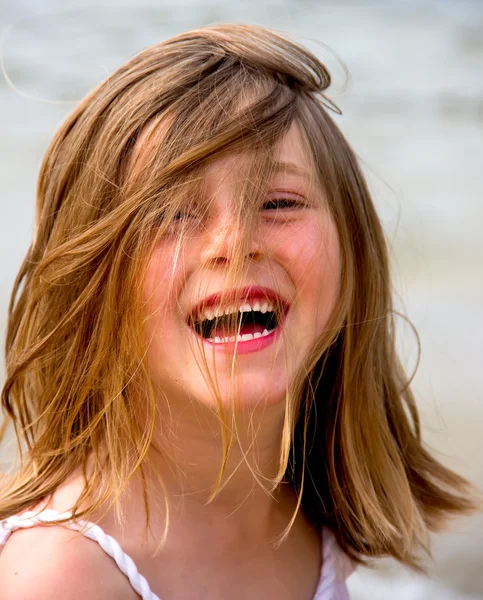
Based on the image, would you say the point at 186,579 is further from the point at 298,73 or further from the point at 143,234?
the point at 298,73

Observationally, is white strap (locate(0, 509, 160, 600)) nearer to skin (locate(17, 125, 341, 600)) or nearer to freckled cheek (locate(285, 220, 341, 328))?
skin (locate(17, 125, 341, 600))

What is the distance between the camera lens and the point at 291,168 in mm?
1195

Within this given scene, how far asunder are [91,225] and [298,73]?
0.41 metres

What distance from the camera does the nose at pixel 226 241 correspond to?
1.12 metres

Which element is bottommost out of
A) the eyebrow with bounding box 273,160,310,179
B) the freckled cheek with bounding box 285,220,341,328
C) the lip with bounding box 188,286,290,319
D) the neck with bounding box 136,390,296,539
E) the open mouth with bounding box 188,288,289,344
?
the neck with bounding box 136,390,296,539

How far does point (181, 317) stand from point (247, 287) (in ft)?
0.33

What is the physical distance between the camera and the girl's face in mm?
1139

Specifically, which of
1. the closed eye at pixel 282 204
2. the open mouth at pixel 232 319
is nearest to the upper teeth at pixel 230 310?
the open mouth at pixel 232 319

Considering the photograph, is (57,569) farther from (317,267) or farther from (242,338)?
(317,267)

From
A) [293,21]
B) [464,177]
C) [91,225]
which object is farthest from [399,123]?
[91,225]

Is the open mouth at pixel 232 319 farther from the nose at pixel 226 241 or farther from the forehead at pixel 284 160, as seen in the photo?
the forehead at pixel 284 160

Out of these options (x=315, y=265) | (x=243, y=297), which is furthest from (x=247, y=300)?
(x=315, y=265)

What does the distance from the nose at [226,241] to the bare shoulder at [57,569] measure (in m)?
0.42

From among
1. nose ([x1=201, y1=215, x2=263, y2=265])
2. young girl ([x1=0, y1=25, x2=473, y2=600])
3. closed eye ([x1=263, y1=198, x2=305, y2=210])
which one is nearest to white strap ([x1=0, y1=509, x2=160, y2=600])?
young girl ([x1=0, y1=25, x2=473, y2=600])
